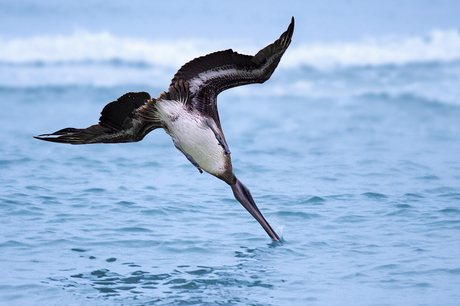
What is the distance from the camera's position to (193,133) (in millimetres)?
6195

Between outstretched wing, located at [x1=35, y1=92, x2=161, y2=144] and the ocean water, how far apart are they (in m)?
1.12

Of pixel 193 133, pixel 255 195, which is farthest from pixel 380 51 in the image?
pixel 193 133

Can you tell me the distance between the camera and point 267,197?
8.77 metres

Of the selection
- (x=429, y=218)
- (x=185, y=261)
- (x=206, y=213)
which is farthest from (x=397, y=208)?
(x=185, y=261)

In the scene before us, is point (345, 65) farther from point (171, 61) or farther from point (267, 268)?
point (267, 268)

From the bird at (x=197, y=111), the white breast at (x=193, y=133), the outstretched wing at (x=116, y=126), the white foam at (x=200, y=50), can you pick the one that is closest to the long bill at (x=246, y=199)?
the bird at (x=197, y=111)

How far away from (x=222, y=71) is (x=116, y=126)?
1267mm

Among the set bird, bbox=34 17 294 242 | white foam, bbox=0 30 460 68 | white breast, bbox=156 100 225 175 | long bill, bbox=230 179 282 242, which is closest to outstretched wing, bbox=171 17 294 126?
bird, bbox=34 17 294 242

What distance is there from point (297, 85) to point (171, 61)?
4.94 metres

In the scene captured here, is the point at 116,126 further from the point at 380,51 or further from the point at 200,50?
the point at 380,51

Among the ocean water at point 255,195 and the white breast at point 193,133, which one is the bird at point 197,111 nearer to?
the white breast at point 193,133

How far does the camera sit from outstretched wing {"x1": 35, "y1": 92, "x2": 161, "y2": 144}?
6492 mm

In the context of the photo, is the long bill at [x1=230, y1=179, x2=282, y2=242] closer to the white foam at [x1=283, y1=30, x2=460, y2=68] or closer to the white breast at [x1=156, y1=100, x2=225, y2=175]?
the white breast at [x1=156, y1=100, x2=225, y2=175]

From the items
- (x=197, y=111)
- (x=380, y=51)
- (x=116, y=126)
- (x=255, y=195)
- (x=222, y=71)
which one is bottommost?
(x=255, y=195)
